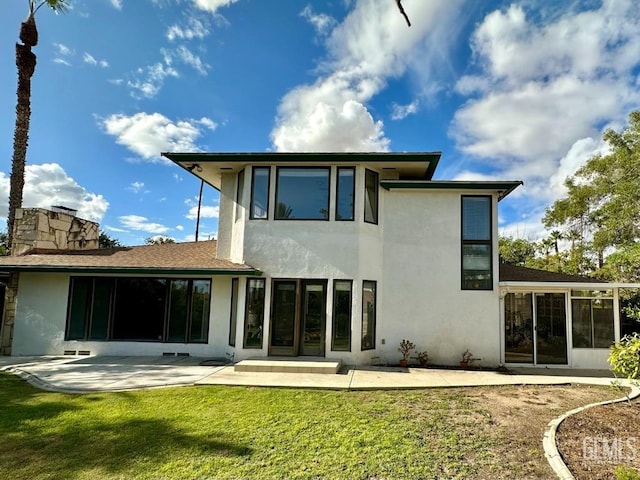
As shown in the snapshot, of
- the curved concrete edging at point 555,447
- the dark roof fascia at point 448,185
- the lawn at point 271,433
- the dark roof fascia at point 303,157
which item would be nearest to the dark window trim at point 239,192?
the dark roof fascia at point 303,157

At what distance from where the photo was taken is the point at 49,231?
42.8ft

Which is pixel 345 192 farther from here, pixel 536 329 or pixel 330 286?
pixel 536 329

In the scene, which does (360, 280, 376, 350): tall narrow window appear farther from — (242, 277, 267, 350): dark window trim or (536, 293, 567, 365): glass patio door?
(536, 293, 567, 365): glass patio door

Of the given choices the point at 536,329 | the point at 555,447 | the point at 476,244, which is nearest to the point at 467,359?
the point at 536,329

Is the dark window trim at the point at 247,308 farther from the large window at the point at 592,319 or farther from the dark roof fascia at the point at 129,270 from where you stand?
the large window at the point at 592,319

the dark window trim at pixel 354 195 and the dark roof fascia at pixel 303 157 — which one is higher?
the dark roof fascia at pixel 303 157

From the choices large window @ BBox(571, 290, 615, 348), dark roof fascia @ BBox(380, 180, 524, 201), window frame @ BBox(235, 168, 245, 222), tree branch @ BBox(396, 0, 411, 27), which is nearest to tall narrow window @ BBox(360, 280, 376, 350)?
dark roof fascia @ BBox(380, 180, 524, 201)

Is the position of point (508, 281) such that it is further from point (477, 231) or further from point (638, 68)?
point (638, 68)

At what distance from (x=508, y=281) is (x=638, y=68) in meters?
8.56

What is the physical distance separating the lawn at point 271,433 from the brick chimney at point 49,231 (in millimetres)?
6499

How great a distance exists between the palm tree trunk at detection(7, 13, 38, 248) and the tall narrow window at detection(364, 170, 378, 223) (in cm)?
1433

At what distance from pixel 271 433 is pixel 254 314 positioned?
229 inches

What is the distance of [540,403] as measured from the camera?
7266mm

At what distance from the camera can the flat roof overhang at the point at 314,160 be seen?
1102 cm
